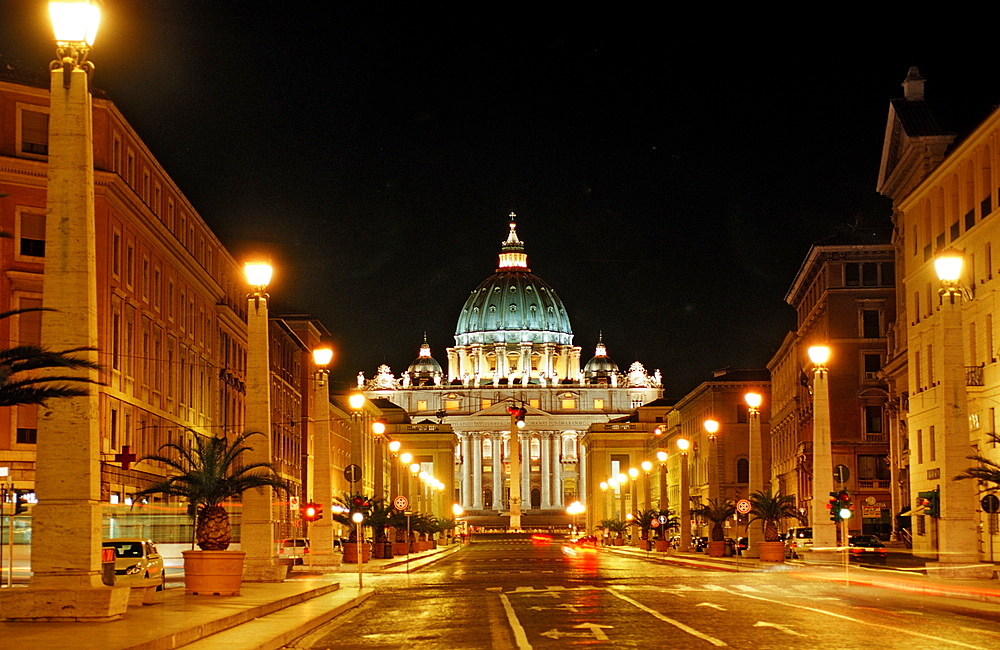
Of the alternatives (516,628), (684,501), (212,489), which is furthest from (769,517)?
(516,628)

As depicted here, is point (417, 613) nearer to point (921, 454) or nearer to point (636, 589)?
point (636, 589)

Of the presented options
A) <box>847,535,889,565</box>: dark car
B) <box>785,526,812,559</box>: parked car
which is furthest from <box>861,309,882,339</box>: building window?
<box>847,535,889,565</box>: dark car

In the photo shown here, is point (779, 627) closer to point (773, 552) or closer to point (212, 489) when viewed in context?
point (212, 489)

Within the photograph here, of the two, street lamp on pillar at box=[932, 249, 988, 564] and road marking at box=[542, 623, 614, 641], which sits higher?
street lamp on pillar at box=[932, 249, 988, 564]

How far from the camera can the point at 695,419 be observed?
144375 millimetres

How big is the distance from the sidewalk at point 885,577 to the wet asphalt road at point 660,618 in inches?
32.2

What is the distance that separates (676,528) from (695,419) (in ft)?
110

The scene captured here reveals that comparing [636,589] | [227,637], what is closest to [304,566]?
[636,589]

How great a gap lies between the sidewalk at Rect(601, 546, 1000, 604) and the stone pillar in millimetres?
17236

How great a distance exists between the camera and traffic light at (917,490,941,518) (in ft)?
192

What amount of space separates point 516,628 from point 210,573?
31.4 ft

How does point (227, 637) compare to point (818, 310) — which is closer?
point (227, 637)

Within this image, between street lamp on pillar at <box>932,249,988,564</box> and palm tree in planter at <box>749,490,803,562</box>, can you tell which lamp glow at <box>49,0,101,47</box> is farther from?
palm tree in planter at <box>749,490,803,562</box>

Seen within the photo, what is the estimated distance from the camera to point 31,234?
50.6 meters
